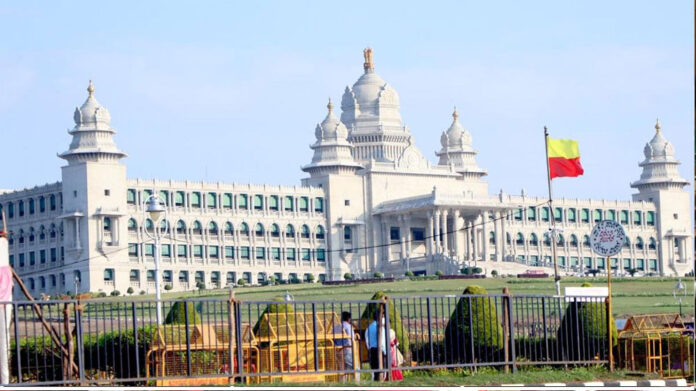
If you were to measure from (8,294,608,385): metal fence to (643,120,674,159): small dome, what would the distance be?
97.4 meters

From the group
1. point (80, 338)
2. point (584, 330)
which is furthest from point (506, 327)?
point (80, 338)

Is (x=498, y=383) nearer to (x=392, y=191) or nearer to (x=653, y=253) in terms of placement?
(x=392, y=191)

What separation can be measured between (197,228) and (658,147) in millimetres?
39755

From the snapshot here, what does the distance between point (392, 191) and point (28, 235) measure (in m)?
25.6

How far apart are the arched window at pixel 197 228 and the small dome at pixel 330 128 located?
11.9 metres

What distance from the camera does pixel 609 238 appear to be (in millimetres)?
31891

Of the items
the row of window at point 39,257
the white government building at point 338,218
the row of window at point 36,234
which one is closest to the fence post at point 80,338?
the white government building at point 338,218

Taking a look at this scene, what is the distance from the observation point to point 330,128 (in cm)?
11412

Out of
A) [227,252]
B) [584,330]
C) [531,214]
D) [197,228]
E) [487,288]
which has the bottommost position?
[584,330]

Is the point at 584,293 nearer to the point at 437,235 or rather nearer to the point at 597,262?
the point at 437,235

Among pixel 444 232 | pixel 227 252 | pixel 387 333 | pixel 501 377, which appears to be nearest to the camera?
pixel 387 333

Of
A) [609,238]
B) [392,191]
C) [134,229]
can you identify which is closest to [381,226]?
[392,191]

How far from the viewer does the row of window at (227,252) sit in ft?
340

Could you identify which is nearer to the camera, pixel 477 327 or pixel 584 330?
pixel 477 327
